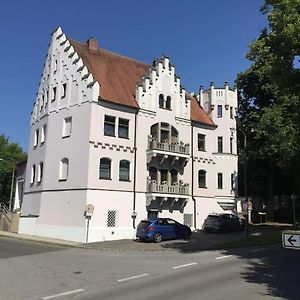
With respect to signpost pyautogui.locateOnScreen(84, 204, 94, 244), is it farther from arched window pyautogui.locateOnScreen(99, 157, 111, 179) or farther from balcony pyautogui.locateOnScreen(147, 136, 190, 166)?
balcony pyautogui.locateOnScreen(147, 136, 190, 166)

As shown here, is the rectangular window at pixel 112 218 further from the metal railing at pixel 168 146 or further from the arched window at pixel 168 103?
the arched window at pixel 168 103

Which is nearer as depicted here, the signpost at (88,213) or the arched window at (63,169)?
the signpost at (88,213)

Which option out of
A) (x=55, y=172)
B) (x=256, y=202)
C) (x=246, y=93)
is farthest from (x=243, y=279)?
(x=256, y=202)

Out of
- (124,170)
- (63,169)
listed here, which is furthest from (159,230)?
(63,169)

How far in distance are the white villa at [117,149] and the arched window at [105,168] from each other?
8cm

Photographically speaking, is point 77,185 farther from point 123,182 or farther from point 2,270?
point 2,270

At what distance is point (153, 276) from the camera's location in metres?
17.0

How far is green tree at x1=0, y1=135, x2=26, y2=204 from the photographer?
7088 centimetres

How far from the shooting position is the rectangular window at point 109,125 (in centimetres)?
3681

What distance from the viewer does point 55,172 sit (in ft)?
126

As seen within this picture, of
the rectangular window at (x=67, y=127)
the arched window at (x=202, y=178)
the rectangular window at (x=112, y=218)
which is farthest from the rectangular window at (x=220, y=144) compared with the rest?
the rectangular window at (x=67, y=127)

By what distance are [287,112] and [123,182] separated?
16136mm

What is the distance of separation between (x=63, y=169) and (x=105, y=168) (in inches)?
159

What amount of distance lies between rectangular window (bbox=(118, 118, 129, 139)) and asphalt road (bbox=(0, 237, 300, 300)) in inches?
567
